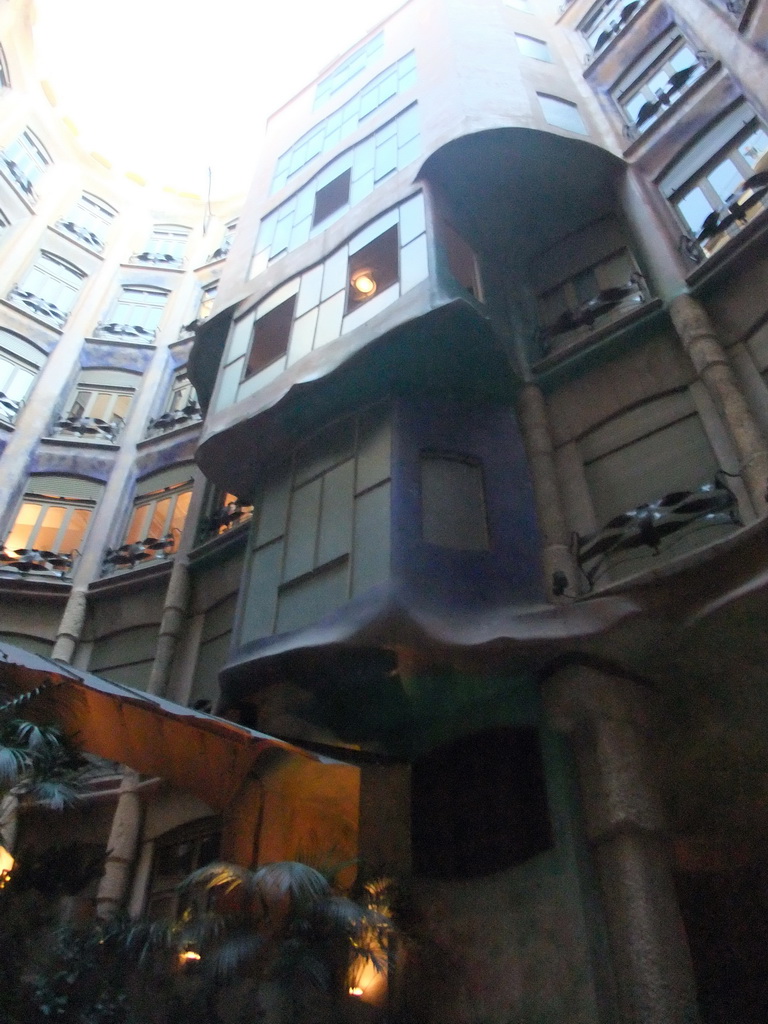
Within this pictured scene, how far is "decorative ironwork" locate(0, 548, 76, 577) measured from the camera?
1457cm

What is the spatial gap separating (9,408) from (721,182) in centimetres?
1594

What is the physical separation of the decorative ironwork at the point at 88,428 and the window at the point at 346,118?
702 cm

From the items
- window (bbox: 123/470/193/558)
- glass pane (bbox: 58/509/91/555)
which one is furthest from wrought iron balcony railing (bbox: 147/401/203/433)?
glass pane (bbox: 58/509/91/555)

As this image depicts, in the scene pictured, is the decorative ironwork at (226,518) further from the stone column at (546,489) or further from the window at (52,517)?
the stone column at (546,489)

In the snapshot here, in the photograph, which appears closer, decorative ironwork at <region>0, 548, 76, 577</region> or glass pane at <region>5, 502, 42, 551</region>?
decorative ironwork at <region>0, 548, 76, 577</region>

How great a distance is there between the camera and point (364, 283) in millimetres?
11859

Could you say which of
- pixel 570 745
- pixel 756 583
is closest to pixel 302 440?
pixel 570 745

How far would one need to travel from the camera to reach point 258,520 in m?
10.5

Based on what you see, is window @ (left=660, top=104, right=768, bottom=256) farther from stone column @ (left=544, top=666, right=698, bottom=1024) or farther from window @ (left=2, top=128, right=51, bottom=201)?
window @ (left=2, top=128, right=51, bottom=201)

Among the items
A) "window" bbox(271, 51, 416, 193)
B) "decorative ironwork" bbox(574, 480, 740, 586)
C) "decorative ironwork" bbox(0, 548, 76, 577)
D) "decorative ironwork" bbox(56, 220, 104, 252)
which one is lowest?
"decorative ironwork" bbox(574, 480, 740, 586)

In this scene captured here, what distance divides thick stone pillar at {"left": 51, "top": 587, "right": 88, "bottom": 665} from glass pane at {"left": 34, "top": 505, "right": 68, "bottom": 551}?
2.05m

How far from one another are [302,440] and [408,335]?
2200mm

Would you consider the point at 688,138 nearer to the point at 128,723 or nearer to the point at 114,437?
the point at 128,723

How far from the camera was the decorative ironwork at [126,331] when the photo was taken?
68.6 feet
